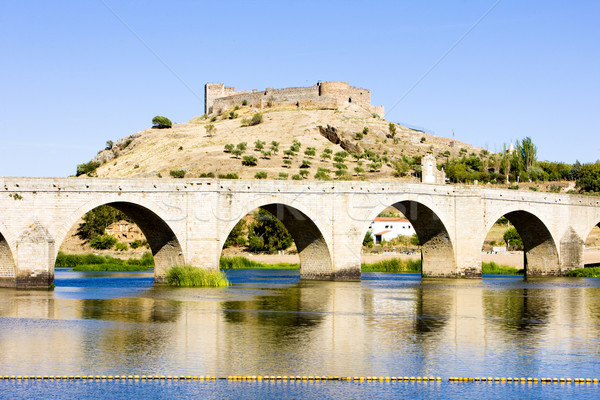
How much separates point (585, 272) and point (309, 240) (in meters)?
18.4

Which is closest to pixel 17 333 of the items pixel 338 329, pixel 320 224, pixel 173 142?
pixel 338 329

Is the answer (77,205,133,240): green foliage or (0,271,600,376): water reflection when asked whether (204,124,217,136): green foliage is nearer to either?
(77,205,133,240): green foliage

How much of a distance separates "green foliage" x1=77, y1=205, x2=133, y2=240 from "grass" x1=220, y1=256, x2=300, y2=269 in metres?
13.4

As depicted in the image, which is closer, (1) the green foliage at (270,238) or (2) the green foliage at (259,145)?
(1) the green foliage at (270,238)

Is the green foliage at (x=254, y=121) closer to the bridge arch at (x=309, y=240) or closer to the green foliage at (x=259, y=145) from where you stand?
the green foliage at (x=259, y=145)

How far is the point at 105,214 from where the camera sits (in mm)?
61312

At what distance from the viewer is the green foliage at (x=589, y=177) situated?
6538 cm

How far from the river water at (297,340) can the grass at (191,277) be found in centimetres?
214

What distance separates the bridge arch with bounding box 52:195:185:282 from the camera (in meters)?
30.2

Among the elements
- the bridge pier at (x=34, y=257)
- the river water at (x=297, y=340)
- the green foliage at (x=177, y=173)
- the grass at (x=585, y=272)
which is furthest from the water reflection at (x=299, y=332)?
the green foliage at (x=177, y=173)

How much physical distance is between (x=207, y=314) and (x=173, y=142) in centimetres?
6005

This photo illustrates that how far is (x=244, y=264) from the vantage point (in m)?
52.5

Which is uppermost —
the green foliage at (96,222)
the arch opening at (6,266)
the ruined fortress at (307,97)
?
the ruined fortress at (307,97)

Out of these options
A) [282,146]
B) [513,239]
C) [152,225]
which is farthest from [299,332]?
[282,146]
